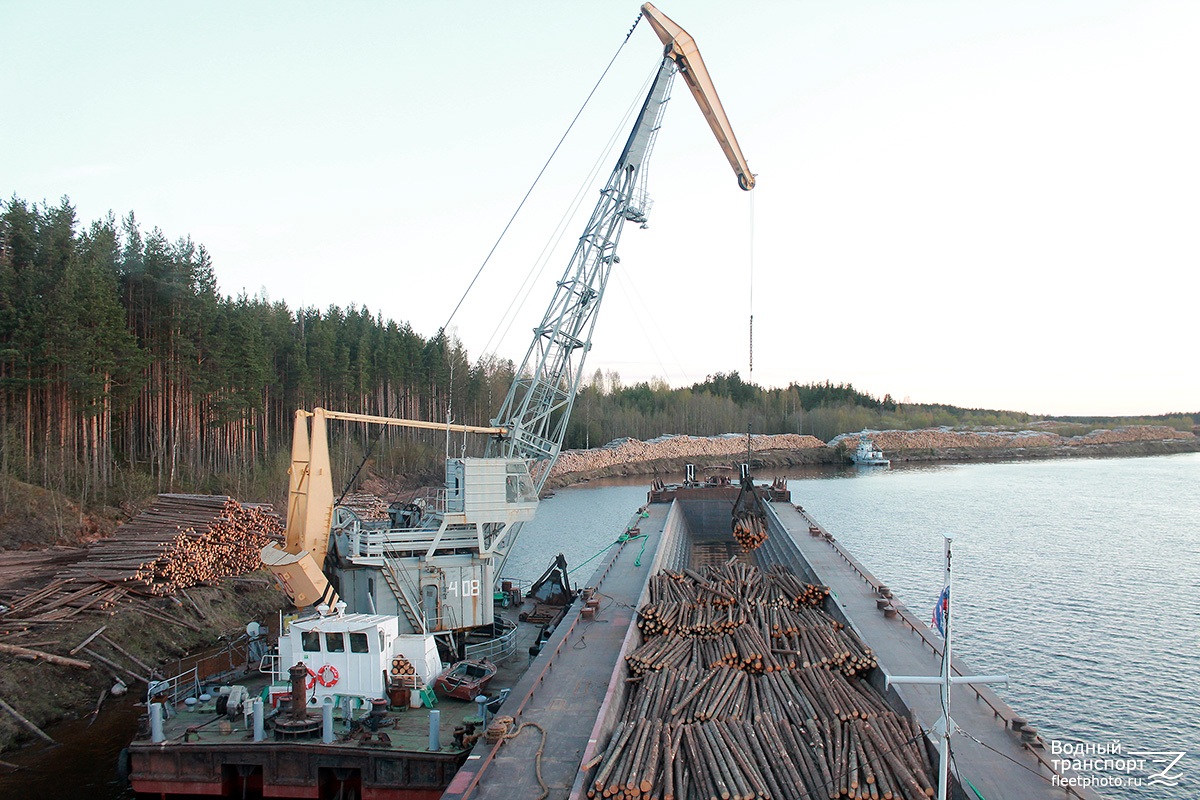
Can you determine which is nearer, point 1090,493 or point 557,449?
point 557,449

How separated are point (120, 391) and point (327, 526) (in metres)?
23.0

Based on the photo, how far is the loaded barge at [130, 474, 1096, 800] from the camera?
11172 millimetres

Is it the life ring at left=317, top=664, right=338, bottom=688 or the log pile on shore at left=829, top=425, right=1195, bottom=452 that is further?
the log pile on shore at left=829, top=425, right=1195, bottom=452

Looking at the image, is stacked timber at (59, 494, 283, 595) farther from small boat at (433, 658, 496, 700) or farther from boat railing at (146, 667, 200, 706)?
small boat at (433, 658, 496, 700)

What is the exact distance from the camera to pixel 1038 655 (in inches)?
910

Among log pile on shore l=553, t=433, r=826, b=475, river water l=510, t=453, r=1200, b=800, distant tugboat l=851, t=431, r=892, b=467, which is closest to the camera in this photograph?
river water l=510, t=453, r=1200, b=800

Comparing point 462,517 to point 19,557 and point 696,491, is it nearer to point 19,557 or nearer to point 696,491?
point 19,557

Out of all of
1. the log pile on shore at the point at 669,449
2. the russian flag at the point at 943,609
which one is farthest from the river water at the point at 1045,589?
the log pile on shore at the point at 669,449

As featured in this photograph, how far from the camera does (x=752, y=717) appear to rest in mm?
13781

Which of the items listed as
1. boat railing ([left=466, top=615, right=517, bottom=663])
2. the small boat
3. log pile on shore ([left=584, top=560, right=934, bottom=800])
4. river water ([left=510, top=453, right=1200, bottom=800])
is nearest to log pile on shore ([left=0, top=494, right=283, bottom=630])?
boat railing ([left=466, top=615, right=517, bottom=663])

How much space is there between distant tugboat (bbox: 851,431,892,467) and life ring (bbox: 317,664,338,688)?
370 feet

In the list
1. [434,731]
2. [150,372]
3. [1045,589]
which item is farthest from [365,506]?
[1045,589]

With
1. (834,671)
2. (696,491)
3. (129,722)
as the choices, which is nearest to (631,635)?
(834,671)

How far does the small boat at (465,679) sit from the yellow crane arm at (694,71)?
23.6m
